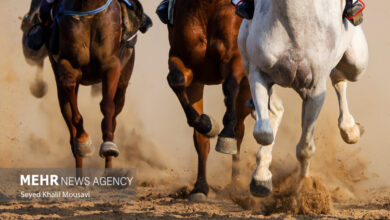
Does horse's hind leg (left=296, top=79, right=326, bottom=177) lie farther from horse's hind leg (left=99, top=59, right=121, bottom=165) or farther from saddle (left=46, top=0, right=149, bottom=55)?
saddle (left=46, top=0, right=149, bottom=55)

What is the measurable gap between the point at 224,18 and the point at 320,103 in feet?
5.41

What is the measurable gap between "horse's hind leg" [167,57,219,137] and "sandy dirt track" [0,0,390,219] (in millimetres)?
697

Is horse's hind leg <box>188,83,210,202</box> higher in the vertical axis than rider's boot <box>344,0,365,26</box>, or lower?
lower

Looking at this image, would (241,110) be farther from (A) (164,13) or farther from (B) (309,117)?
(B) (309,117)

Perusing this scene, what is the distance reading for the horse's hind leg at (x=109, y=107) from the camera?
8273 mm

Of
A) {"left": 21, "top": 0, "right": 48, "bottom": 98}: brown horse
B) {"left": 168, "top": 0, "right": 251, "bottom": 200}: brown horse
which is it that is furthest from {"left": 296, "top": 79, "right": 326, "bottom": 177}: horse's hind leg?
{"left": 21, "top": 0, "right": 48, "bottom": 98}: brown horse

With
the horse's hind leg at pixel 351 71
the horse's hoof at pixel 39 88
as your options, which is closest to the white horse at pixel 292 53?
the horse's hind leg at pixel 351 71

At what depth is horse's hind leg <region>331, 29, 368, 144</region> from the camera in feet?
23.8

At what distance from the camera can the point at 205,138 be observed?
8.70 meters

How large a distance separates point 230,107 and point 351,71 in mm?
1166

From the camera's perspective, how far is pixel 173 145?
12.1 meters

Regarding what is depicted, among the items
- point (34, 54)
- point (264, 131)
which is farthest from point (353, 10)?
point (34, 54)

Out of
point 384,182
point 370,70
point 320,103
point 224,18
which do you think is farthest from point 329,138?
point 320,103

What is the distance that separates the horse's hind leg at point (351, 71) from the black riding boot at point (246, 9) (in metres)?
0.97
